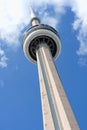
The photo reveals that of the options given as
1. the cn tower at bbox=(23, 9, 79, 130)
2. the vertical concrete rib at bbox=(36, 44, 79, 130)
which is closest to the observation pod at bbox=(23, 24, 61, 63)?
the cn tower at bbox=(23, 9, 79, 130)

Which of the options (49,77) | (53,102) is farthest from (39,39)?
(53,102)

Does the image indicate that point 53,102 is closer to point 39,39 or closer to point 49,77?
point 49,77

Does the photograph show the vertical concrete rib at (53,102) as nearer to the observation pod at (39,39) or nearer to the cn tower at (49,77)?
the cn tower at (49,77)

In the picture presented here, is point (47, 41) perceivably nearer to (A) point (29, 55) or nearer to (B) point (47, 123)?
(A) point (29, 55)

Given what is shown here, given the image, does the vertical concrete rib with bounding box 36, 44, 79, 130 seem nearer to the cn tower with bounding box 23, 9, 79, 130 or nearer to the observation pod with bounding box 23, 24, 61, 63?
the cn tower with bounding box 23, 9, 79, 130

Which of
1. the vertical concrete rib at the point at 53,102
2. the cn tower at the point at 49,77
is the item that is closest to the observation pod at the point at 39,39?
the cn tower at the point at 49,77

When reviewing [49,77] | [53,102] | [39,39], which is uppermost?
[39,39]

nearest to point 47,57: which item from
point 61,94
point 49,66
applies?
point 49,66
